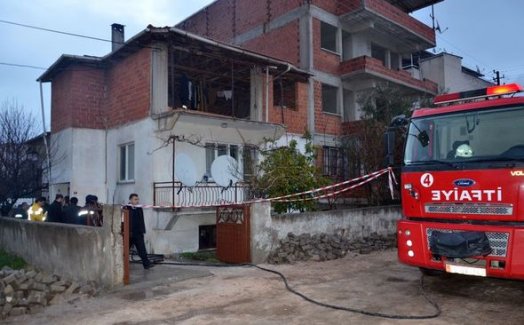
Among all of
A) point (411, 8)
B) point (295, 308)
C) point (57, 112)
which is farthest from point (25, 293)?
point (411, 8)

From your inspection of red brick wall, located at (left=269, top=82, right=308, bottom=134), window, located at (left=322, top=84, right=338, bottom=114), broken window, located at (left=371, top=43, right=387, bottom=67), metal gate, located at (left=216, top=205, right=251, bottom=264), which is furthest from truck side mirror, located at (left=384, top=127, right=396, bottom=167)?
broken window, located at (left=371, top=43, right=387, bottom=67)

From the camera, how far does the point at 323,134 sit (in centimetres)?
1983

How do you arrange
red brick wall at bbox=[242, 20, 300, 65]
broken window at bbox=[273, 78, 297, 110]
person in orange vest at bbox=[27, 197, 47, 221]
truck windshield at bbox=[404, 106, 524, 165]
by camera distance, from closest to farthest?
1. truck windshield at bbox=[404, 106, 524, 165]
2. person in orange vest at bbox=[27, 197, 47, 221]
3. broken window at bbox=[273, 78, 297, 110]
4. red brick wall at bbox=[242, 20, 300, 65]

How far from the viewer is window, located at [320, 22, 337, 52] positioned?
21731 millimetres

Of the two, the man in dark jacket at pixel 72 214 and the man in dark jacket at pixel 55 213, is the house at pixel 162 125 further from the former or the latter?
the man in dark jacket at pixel 72 214

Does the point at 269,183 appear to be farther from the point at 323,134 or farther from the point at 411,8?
the point at 411,8

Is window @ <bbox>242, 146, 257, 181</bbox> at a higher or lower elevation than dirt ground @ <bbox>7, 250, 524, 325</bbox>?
higher

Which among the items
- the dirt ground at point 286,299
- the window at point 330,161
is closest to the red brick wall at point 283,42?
the window at point 330,161

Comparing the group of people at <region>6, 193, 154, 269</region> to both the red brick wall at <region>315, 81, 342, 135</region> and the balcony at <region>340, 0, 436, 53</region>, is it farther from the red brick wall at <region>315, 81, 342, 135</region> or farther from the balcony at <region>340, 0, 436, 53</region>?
the balcony at <region>340, 0, 436, 53</region>

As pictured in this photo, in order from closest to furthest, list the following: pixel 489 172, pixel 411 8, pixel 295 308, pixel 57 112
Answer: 1. pixel 489 172
2. pixel 295 308
3. pixel 57 112
4. pixel 411 8

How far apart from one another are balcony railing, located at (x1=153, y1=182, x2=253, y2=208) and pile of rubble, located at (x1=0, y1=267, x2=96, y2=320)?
4365mm

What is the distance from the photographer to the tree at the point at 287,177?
1190 cm

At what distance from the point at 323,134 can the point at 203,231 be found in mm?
7941

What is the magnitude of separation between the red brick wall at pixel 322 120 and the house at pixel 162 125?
68.8 inches
